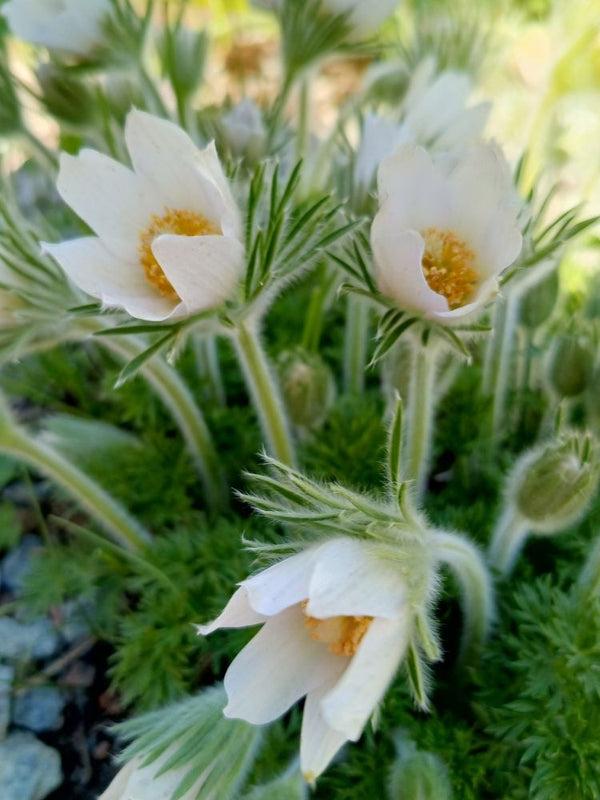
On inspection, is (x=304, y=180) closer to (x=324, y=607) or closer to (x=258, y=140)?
(x=258, y=140)

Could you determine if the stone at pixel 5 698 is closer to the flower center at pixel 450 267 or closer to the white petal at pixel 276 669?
the white petal at pixel 276 669

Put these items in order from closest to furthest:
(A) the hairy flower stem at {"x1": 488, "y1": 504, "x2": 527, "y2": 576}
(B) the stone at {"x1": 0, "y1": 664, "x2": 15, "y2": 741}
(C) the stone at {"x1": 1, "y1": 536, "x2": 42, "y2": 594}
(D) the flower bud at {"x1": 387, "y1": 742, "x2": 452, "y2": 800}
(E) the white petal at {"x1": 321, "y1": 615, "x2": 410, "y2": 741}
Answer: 1. (E) the white petal at {"x1": 321, "y1": 615, "x2": 410, "y2": 741}
2. (D) the flower bud at {"x1": 387, "y1": 742, "x2": 452, "y2": 800}
3. (A) the hairy flower stem at {"x1": 488, "y1": 504, "x2": 527, "y2": 576}
4. (B) the stone at {"x1": 0, "y1": 664, "x2": 15, "y2": 741}
5. (C) the stone at {"x1": 1, "y1": 536, "x2": 42, "y2": 594}

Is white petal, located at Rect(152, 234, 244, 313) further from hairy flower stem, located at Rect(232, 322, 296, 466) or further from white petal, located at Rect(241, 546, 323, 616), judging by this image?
white petal, located at Rect(241, 546, 323, 616)

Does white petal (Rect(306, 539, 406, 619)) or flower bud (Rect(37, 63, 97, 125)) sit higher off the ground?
flower bud (Rect(37, 63, 97, 125))

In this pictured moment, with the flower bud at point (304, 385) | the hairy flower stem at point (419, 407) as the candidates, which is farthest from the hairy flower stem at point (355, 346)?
the hairy flower stem at point (419, 407)

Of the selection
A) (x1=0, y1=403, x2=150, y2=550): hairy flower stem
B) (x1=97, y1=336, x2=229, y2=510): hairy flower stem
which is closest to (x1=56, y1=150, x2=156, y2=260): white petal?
(x1=97, y1=336, x2=229, y2=510): hairy flower stem

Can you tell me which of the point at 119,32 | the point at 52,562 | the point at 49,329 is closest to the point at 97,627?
the point at 52,562
